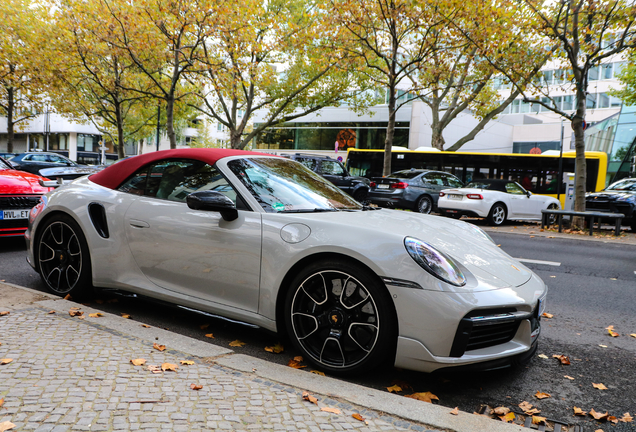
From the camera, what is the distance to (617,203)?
15.4 meters

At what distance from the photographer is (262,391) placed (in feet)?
8.38

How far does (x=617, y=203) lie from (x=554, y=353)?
1393cm

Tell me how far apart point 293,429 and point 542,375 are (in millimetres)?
1947

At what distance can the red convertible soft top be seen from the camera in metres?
3.92

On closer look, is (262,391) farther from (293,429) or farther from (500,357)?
(500,357)

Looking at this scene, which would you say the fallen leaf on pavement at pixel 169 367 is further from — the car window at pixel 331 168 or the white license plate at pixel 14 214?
the car window at pixel 331 168

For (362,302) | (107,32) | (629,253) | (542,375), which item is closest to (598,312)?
(542,375)

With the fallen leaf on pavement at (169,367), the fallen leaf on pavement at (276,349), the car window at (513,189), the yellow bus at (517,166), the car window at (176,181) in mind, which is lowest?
the fallen leaf on pavement at (276,349)

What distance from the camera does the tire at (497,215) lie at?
15.7 metres

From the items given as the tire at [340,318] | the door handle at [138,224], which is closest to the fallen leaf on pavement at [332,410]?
the tire at [340,318]

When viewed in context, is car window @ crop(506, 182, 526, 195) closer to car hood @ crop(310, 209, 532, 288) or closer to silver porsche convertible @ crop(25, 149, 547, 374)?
silver porsche convertible @ crop(25, 149, 547, 374)

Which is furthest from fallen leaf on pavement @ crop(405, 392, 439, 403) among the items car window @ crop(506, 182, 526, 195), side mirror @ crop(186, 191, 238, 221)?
car window @ crop(506, 182, 526, 195)

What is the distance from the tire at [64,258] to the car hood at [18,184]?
8.26 feet

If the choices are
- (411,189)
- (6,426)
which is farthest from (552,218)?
(6,426)
